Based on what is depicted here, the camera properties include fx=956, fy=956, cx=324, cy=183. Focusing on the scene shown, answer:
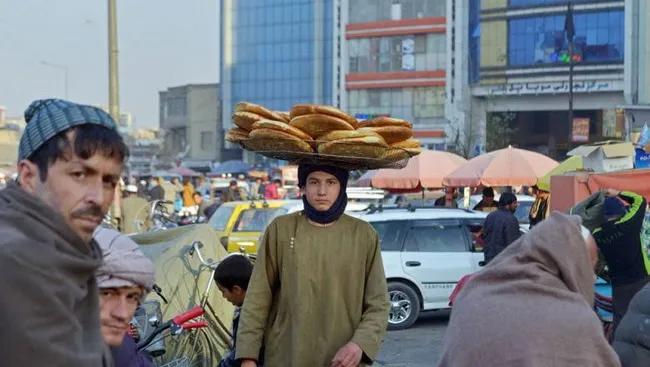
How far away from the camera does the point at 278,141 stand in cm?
461

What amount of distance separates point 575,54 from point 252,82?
36779 millimetres

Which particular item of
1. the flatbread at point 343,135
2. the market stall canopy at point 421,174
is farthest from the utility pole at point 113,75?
the market stall canopy at point 421,174

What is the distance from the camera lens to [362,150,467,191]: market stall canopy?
858 inches

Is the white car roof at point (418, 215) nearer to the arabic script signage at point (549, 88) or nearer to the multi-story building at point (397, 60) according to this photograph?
the arabic script signage at point (549, 88)

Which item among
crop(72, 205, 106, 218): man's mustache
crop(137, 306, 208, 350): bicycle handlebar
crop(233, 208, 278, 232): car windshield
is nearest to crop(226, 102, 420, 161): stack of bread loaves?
crop(137, 306, 208, 350): bicycle handlebar

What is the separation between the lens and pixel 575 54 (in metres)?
59.7

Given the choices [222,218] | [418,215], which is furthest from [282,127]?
[222,218]

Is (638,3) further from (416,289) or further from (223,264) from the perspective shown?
(223,264)

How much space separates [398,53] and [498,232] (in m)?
59.4

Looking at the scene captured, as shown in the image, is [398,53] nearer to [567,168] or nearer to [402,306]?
[567,168]

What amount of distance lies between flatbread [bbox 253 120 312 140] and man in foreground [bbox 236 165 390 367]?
0.53ft

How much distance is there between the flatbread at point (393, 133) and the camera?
4805 millimetres

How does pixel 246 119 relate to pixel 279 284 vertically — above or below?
above

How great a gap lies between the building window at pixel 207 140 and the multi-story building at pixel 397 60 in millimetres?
29008
